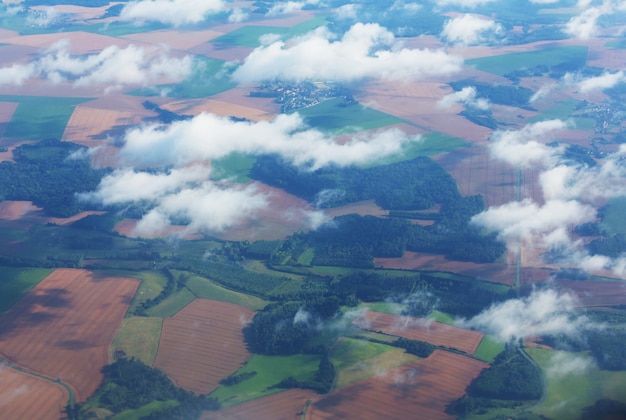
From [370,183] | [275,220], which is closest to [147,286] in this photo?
[275,220]

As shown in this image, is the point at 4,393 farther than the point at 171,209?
No

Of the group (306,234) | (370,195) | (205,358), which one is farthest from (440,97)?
(205,358)

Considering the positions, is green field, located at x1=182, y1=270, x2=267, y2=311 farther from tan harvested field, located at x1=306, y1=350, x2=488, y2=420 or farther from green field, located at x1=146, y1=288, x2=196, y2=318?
tan harvested field, located at x1=306, y1=350, x2=488, y2=420

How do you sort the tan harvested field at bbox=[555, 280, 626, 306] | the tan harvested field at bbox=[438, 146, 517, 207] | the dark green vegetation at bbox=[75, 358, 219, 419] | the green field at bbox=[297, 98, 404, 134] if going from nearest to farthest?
the dark green vegetation at bbox=[75, 358, 219, 419] < the tan harvested field at bbox=[555, 280, 626, 306] < the tan harvested field at bbox=[438, 146, 517, 207] < the green field at bbox=[297, 98, 404, 134]

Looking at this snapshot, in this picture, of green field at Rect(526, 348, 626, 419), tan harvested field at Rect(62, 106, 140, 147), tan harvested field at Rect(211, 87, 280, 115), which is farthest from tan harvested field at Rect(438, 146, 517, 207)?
tan harvested field at Rect(62, 106, 140, 147)

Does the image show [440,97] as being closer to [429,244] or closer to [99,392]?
[429,244]
